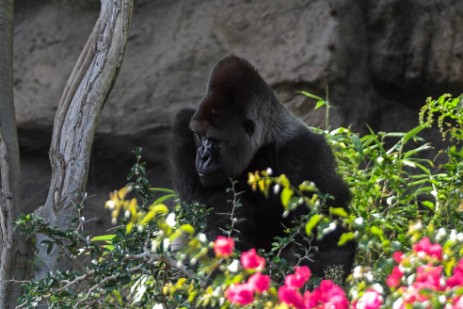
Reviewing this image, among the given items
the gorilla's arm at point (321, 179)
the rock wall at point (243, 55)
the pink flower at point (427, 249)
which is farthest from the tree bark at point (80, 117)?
the rock wall at point (243, 55)

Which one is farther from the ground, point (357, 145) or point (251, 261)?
point (251, 261)

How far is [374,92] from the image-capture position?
5129 millimetres

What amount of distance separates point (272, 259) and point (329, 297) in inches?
40.2

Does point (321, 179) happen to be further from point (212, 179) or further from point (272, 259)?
point (272, 259)

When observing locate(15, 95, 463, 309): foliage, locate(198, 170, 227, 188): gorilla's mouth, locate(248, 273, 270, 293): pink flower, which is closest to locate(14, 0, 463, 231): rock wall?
locate(15, 95, 463, 309): foliage

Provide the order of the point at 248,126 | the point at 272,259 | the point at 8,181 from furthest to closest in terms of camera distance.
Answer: the point at 248,126 → the point at 8,181 → the point at 272,259

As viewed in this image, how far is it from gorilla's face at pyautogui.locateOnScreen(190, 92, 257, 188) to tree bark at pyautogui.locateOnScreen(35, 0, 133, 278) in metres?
0.42

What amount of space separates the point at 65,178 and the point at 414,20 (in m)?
2.66

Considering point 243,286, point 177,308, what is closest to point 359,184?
point 177,308

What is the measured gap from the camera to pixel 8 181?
9.98 ft

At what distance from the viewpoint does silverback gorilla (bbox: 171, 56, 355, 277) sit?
338 cm

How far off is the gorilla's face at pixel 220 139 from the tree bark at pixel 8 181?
702 millimetres

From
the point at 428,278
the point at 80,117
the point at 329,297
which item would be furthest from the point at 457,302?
the point at 80,117

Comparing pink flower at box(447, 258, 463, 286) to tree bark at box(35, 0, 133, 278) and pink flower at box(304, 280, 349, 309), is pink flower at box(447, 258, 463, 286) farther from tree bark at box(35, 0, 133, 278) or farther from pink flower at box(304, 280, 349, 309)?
tree bark at box(35, 0, 133, 278)
